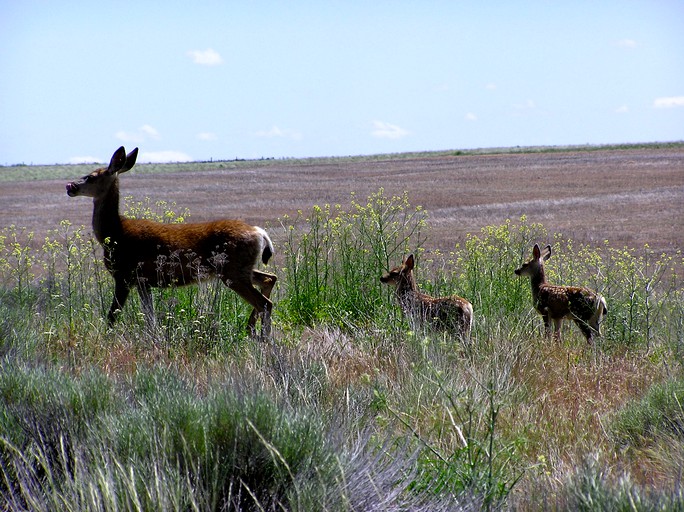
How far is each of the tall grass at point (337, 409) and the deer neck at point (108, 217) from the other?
0.78m

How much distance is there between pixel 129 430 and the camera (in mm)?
4324

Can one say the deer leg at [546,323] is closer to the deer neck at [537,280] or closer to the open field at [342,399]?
the open field at [342,399]

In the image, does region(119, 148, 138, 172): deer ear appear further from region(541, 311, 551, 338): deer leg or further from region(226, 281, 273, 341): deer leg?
region(541, 311, 551, 338): deer leg

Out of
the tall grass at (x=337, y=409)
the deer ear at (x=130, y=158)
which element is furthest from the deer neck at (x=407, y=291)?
the deer ear at (x=130, y=158)

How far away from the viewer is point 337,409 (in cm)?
511

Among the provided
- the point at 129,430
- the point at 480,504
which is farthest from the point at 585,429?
the point at 129,430

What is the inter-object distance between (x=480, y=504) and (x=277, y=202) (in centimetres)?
3259

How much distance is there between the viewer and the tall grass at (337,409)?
13.1 ft

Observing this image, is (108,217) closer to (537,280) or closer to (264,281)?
(264,281)

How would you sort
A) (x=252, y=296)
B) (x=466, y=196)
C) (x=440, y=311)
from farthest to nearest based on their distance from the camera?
1. (x=466, y=196)
2. (x=252, y=296)
3. (x=440, y=311)

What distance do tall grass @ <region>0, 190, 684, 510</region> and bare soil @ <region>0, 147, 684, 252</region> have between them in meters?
8.30

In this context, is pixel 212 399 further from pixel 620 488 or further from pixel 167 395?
pixel 620 488

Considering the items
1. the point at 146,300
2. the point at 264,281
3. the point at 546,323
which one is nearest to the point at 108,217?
the point at 146,300

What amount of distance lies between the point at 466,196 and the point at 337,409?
33325 mm
